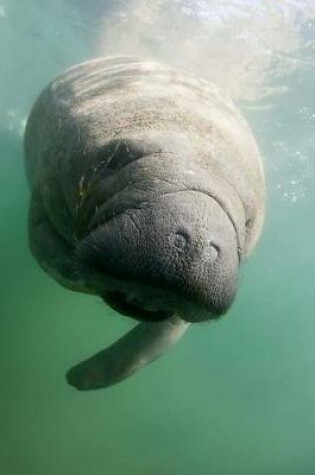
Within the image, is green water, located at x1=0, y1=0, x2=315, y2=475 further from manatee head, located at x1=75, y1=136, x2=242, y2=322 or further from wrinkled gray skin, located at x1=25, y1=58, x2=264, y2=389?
manatee head, located at x1=75, y1=136, x2=242, y2=322

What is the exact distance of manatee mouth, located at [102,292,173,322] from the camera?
8.87ft

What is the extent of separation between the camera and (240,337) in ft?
198

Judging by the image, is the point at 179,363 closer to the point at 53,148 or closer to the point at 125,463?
the point at 125,463

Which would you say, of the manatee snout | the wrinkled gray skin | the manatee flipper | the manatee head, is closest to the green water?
the manatee flipper

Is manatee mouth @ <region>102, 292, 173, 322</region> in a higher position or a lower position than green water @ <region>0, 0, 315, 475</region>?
lower

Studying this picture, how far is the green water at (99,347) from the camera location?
14.9 m

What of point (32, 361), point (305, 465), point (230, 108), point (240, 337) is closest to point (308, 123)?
point (32, 361)

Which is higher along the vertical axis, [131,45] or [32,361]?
[131,45]

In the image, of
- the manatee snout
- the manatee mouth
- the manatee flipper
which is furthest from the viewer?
the manatee flipper

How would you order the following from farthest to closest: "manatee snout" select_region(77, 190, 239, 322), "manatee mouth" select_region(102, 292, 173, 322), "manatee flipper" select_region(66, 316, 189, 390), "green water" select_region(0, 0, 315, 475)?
"green water" select_region(0, 0, 315, 475), "manatee flipper" select_region(66, 316, 189, 390), "manatee mouth" select_region(102, 292, 173, 322), "manatee snout" select_region(77, 190, 239, 322)

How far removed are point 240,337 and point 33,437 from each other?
156ft

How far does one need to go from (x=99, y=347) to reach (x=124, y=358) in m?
21.6

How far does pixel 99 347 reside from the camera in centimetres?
2644

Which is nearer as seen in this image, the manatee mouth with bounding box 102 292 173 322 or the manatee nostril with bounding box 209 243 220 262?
the manatee nostril with bounding box 209 243 220 262
